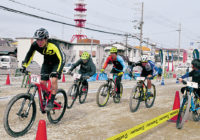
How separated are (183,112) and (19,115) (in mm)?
3915

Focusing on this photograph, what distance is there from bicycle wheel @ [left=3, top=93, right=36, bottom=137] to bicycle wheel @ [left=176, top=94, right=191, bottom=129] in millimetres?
3500

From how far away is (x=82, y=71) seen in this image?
317 inches

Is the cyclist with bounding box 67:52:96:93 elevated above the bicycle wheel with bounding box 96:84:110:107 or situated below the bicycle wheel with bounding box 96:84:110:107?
above

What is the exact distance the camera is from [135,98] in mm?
7020

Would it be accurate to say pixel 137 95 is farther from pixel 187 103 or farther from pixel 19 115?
pixel 19 115

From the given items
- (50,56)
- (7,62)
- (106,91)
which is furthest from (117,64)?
(7,62)

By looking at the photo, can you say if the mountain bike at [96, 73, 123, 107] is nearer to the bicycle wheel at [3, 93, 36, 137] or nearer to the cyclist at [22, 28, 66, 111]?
the cyclist at [22, 28, 66, 111]

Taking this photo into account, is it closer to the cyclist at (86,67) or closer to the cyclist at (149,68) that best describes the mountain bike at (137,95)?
the cyclist at (149,68)

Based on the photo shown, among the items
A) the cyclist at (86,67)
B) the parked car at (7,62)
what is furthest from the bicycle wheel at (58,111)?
the parked car at (7,62)

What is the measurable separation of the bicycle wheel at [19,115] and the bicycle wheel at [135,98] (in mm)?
3395

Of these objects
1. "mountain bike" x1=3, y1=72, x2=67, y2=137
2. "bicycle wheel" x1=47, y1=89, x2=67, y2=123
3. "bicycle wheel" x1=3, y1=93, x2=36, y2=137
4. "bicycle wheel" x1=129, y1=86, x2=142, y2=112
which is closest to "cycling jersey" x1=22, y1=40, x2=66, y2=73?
"mountain bike" x1=3, y1=72, x2=67, y2=137

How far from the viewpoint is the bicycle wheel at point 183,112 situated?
202 inches

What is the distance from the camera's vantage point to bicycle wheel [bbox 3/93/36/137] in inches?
156

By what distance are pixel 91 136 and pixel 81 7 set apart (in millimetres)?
93502
